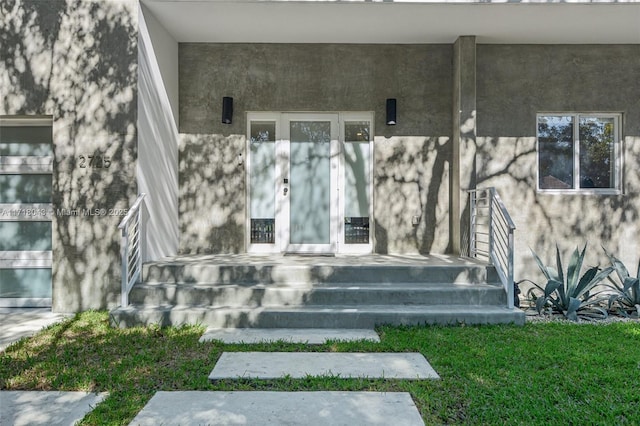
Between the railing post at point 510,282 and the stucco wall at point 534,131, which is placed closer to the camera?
the railing post at point 510,282

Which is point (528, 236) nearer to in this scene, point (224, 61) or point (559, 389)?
point (559, 389)

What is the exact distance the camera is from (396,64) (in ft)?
20.4

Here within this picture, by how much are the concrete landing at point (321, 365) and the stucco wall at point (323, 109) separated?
9.28 feet

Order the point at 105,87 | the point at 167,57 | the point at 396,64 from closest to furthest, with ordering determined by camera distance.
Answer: the point at 105,87 < the point at 167,57 < the point at 396,64

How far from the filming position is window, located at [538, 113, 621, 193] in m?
6.16

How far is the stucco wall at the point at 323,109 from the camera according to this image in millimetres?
6203

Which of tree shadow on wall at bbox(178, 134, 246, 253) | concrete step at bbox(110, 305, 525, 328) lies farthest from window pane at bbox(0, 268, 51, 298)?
tree shadow on wall at bbox(178, 134, 246, 253)

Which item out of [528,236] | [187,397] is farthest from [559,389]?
[528,236]

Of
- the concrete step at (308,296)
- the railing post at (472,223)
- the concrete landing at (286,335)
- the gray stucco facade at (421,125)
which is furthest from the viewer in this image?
the gray stucco facade at (421,125)

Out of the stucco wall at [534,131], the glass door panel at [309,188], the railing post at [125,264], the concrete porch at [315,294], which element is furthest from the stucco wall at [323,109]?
the railing post at [125,264]

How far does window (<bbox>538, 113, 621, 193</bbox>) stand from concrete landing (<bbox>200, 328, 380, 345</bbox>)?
3.83 metres

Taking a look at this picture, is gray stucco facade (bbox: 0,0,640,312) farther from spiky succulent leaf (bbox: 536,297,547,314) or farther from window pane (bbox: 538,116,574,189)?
spiky succulent leaf (bbox: 536,297,547,314)

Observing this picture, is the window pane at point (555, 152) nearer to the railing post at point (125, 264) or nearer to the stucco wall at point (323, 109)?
the stucco wall at point (323, 109)

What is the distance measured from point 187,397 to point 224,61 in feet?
15.9
